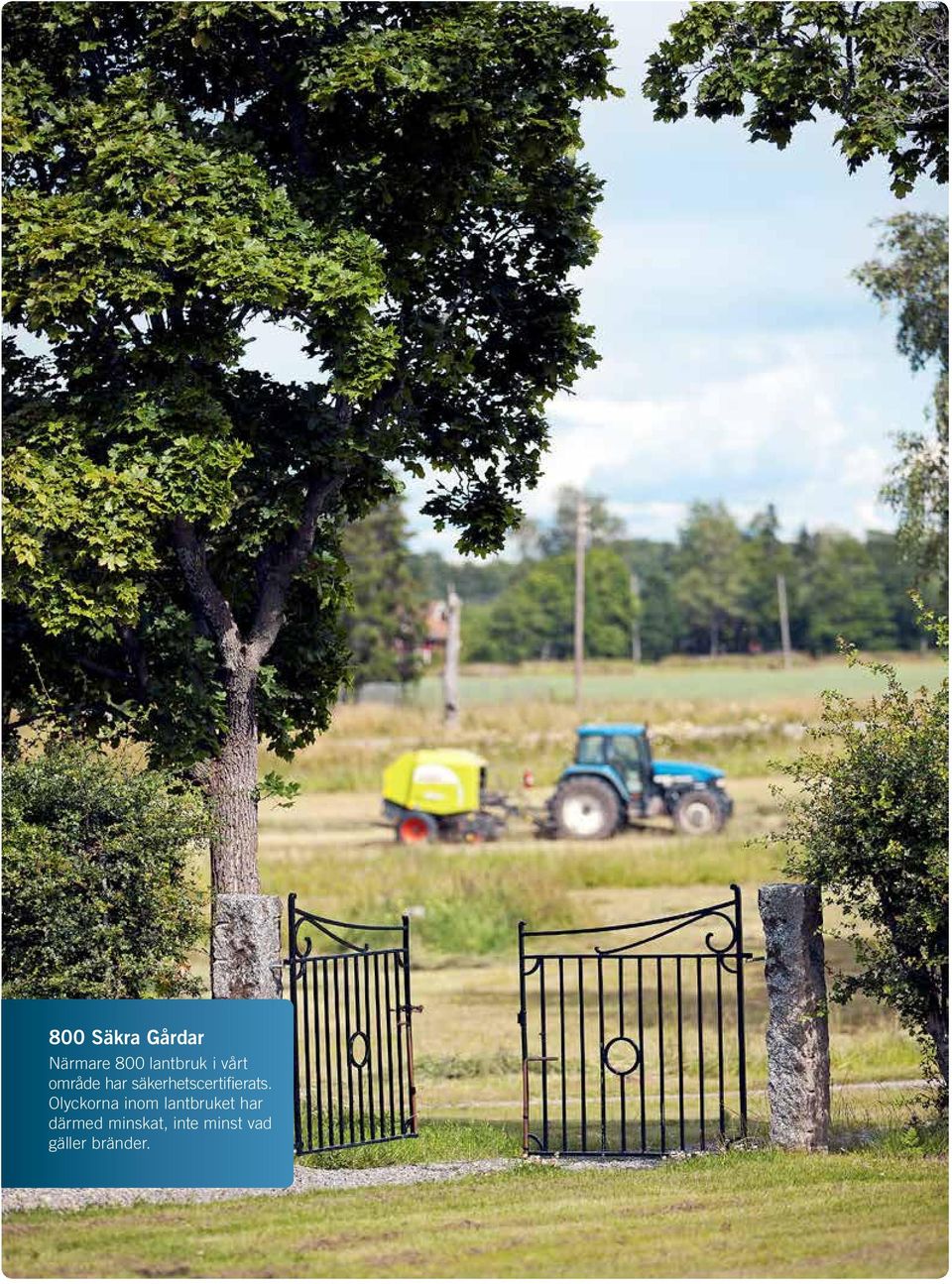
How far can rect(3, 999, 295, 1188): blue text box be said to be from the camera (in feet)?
29.0

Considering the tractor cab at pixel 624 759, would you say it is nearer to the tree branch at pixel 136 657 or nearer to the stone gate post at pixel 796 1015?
the tree branch at pixel 136 657

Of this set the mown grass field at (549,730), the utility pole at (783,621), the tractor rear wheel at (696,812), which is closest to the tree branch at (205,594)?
the mown grass field at (549,730)

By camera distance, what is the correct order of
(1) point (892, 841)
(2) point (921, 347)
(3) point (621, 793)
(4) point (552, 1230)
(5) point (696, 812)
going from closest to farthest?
(4) point (552, 1230)
(1) point (892, 841)
(2) point (921, 347)
(5) point (696, 812)
(3) point (621, 793)

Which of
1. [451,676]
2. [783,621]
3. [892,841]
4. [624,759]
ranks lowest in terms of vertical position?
[624,759]

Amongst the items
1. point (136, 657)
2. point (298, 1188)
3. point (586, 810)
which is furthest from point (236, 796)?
point (586, 810)

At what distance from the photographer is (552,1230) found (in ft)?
26.0

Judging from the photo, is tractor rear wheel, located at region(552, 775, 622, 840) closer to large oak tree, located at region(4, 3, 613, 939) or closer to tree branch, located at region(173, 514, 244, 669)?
large oak tree, located at region(4, 3, 613, 939)

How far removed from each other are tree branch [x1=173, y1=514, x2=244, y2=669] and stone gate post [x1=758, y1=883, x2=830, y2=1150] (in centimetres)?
391

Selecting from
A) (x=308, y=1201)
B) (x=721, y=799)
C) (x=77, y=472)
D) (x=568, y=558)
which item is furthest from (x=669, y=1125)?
(x=568, y=558)

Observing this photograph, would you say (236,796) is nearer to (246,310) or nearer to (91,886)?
(91,886)

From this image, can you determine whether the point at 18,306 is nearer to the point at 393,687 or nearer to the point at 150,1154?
the point at 150,1154

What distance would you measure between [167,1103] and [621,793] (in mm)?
22977

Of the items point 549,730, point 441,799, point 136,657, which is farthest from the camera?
point 549,730

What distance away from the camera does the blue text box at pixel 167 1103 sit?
883 centimetres
